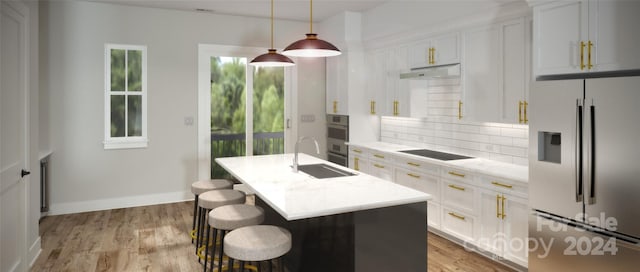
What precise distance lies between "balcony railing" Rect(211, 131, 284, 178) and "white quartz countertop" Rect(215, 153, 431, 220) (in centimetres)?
250

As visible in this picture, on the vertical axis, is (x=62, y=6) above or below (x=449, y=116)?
above

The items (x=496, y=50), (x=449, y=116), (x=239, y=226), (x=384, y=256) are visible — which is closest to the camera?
(x=384, y=256)

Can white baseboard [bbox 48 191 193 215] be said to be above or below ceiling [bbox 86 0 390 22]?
below

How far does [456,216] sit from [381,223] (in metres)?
1.75

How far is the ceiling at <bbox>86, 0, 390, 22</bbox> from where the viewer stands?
5238 mm

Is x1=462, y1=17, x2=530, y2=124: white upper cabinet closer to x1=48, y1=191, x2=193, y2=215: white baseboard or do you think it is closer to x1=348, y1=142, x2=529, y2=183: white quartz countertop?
x1=348, y1=142, x2=529, y2=183: white quartz countertop

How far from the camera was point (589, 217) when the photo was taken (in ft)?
8.66

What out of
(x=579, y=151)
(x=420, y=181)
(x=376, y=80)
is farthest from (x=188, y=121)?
(x=579, y=151)

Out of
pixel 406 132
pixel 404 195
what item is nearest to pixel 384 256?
pixel 404 195

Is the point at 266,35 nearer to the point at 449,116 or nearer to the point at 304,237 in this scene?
the point at 449,116

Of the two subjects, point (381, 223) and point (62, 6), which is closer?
point (381, 223)

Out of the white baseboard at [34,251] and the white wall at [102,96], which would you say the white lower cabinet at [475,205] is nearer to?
the white wall at [102,96]

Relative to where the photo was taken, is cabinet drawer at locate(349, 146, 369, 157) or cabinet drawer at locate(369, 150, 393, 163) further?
cabinet drawer at locate(349, 146, 369, 157)

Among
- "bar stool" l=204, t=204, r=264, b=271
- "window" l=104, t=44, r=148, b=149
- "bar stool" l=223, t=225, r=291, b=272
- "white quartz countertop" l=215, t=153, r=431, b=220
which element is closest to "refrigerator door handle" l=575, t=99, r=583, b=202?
"white quartz countertop" l=215, t=153, r=431, b=220
